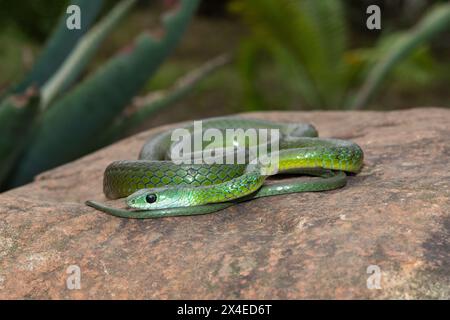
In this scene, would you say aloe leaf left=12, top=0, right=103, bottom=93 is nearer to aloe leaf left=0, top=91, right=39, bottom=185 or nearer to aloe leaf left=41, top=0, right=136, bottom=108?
aloe leaf left=41, top=0, right=136, bottom=108

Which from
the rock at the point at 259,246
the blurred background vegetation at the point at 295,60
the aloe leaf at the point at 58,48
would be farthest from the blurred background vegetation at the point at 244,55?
the rock at the point at 259,246

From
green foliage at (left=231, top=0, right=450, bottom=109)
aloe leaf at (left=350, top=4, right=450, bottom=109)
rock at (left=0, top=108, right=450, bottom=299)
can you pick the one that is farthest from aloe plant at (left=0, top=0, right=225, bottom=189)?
aloe leaf at (left=350, top=4, right=450, bottom=109)

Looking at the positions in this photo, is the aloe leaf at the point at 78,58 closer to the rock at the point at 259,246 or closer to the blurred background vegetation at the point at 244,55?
the blurred background vegetation at the point at 244,55

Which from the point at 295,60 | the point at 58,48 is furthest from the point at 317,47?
the point at 58,48
